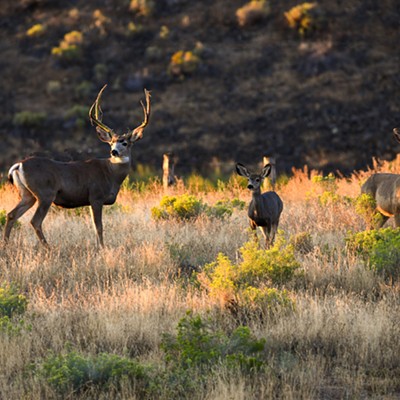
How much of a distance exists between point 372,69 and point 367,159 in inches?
355

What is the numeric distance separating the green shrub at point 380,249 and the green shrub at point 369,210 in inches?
63.3

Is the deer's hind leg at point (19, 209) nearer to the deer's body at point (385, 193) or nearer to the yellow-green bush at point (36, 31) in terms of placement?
the deer's body at point (385, 193)

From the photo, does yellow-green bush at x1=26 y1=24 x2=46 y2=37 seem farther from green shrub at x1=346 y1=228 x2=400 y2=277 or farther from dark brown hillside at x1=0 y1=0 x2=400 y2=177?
green shrub at x1=346 y1=228 x2=400 y2=277

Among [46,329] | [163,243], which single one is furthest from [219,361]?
[163,243]

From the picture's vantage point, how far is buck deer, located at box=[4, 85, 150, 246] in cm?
1157

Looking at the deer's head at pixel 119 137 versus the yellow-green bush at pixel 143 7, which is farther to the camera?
the yellow-green bush at pixel 143 7

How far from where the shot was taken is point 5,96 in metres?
43.7

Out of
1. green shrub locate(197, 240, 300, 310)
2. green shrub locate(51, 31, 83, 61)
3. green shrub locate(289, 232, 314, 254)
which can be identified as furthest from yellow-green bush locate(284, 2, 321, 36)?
green shrub locate(197, 240, 300, 310)

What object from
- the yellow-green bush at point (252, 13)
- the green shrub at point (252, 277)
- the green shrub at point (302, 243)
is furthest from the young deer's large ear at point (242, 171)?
the yellow-green bush at point (252, 13)

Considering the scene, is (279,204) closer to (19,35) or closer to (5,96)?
(5,96)

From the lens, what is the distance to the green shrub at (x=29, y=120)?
1569 inches

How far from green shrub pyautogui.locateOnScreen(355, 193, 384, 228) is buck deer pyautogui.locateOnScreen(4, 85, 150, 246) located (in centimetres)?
357

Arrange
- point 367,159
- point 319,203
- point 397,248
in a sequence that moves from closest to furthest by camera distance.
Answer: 1. point 397,248
2. point 319,203
3. point 367,159

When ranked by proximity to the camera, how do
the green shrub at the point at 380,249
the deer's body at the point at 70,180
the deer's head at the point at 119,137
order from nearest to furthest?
the green shrub at the point at 380,249 → the deer's body at the point at 70,180 → the deer's head at the point at 119,137
